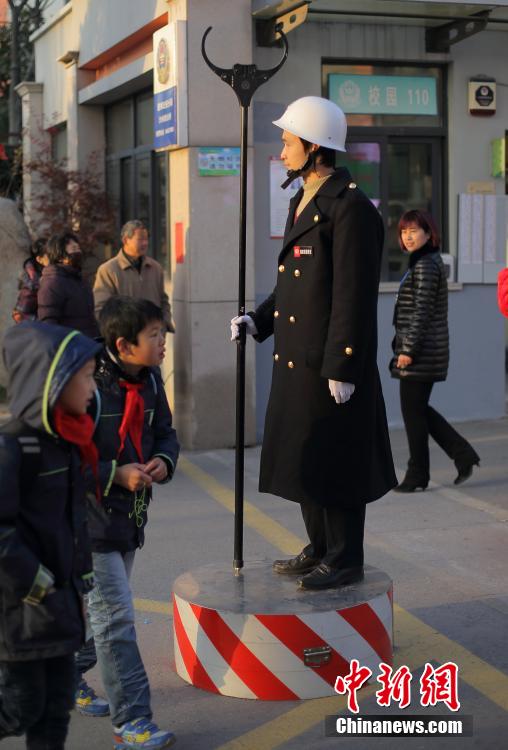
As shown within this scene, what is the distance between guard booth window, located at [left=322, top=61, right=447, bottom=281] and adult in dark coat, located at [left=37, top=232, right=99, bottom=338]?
2.78 metres

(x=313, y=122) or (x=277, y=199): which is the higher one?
(x=313, y=122)

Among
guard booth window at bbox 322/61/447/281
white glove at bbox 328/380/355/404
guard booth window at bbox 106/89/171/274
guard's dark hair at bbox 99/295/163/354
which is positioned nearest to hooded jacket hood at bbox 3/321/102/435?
guard's dark hair at bbox 99/295/163/354

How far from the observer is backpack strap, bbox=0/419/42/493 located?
11.1ft

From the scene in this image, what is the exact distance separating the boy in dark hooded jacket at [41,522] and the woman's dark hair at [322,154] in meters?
1.81

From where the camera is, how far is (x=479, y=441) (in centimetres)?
988

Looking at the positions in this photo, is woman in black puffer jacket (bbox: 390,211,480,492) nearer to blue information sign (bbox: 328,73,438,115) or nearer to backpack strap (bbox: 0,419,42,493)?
blue information sign (bbox: 328,73,438,115)

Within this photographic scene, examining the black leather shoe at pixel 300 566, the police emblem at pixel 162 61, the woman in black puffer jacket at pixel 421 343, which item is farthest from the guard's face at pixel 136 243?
the black leather shoe at pixel 300 566

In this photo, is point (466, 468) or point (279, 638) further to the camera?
point (466, 468)

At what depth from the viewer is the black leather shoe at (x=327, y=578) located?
488cm

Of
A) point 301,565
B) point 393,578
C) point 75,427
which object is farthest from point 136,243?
point 75,427

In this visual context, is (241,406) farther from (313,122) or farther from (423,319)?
(423,319)

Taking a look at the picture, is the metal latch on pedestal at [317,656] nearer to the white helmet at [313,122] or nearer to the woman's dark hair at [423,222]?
the white helmet at [313,122]

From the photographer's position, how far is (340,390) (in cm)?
475

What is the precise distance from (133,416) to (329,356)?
954 millimetres
